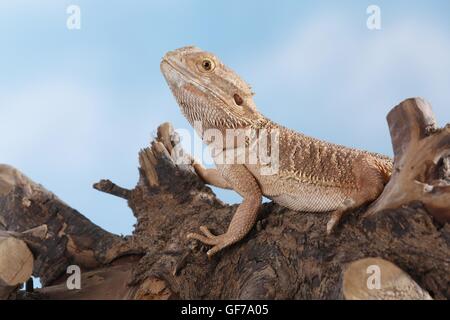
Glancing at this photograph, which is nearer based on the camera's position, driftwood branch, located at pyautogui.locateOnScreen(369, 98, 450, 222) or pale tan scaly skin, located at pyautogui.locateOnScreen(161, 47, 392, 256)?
driftwood branch, located at pyautogui.locateOnScreen(369, 98, 450, 222)

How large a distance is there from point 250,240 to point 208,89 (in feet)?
2.78

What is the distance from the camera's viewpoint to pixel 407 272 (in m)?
2.60

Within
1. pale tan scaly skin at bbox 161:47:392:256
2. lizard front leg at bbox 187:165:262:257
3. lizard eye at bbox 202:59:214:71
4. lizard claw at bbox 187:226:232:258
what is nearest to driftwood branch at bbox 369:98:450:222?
pale tan scaly skin at bbox 161:47:392:256

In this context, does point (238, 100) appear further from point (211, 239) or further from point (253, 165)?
point (211, 239)

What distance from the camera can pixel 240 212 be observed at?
318 cm

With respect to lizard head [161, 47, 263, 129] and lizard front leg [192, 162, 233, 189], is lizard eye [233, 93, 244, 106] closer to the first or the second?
lizard head [161, 47, 263, 129]

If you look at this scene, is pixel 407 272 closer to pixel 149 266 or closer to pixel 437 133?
pixel 437 133

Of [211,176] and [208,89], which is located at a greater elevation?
[208,89]

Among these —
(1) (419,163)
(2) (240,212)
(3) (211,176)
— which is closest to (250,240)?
(2) (240,212)

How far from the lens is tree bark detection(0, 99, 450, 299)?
2.64 meters

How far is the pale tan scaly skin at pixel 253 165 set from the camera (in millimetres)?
3078

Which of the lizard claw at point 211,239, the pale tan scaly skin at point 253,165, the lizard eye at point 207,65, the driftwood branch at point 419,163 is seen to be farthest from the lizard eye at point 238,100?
the driftwood branch at point 419,163

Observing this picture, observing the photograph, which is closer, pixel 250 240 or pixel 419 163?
pixel 419 163
